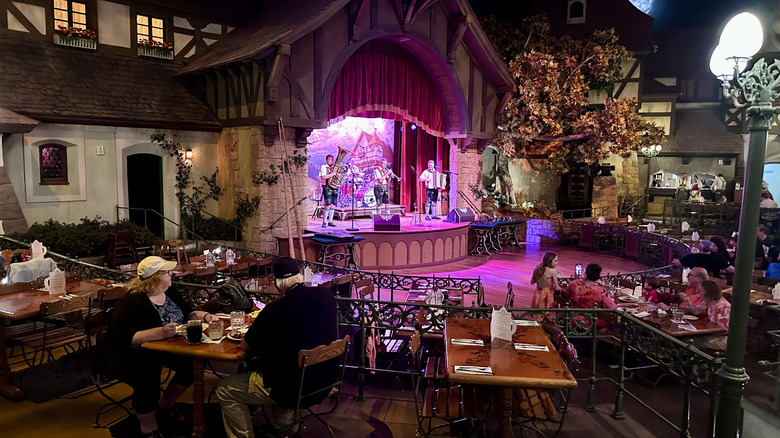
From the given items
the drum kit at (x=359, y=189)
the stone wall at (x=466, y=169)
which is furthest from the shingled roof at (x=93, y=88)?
the stone wall at (x=466, y=169)

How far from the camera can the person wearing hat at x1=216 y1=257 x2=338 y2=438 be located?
13.9 feet

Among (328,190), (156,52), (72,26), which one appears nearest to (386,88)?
(328,190)

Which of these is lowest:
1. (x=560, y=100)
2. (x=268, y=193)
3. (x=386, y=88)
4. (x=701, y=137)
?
(x=268, y=193)

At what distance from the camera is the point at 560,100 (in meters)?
20.8

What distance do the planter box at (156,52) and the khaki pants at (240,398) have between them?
1314 centimetres

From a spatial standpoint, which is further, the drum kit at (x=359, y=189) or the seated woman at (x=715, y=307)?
the drum kit at (x=359, y=189)

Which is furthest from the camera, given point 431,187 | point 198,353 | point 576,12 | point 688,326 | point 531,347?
point 576,12

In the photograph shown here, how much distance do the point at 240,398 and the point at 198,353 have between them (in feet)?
1.68

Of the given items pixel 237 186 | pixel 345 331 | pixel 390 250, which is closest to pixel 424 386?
pixel 345 331

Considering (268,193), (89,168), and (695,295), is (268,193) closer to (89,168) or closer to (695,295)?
(89,168)

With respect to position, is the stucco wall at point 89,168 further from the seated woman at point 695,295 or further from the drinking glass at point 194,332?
the seated woman at point 695,295

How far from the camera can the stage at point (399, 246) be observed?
14.3 m

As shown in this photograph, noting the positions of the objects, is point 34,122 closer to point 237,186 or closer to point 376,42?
point 237,186

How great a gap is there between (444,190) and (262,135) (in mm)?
7828
